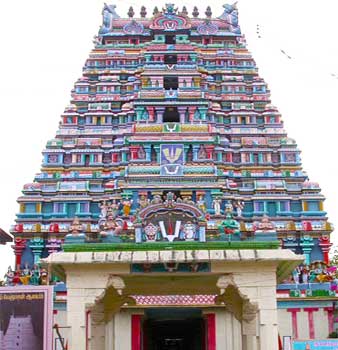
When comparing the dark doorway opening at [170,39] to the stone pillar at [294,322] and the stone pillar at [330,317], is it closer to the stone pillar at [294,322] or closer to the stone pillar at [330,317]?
the stone pillar at [294,322]

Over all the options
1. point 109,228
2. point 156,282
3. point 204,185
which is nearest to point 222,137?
point 204,185

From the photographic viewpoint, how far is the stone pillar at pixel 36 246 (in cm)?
3106

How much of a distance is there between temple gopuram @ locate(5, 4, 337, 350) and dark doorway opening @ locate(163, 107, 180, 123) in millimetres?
239

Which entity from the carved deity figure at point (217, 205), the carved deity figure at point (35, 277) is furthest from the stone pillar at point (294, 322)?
the carved deity figure at point (35, 277)

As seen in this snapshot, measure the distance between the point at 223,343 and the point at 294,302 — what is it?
365 cm

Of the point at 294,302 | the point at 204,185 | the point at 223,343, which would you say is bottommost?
the point at 223,343

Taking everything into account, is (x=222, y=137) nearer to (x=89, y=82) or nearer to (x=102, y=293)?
(x=89, y=82)

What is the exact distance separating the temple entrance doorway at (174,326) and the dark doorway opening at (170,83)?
1384 cm

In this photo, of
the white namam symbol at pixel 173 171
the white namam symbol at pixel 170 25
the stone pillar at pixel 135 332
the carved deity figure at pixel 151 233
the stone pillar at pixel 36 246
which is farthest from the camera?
the white namam symbol at pixel 170 25

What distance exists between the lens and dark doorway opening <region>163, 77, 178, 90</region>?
36.7 metres

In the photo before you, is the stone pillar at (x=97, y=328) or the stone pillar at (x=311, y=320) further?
the stone pillar at (x=311, y=320)

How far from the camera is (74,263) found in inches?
598

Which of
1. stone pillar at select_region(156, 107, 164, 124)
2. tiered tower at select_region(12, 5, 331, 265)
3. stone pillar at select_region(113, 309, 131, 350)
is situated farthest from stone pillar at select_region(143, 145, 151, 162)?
stone pillar at select_region(113, 309, 131, 350)

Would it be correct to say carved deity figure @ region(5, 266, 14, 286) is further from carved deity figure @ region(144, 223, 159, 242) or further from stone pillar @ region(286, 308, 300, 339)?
stone pillar @ region(286, 308, 300, 339)
